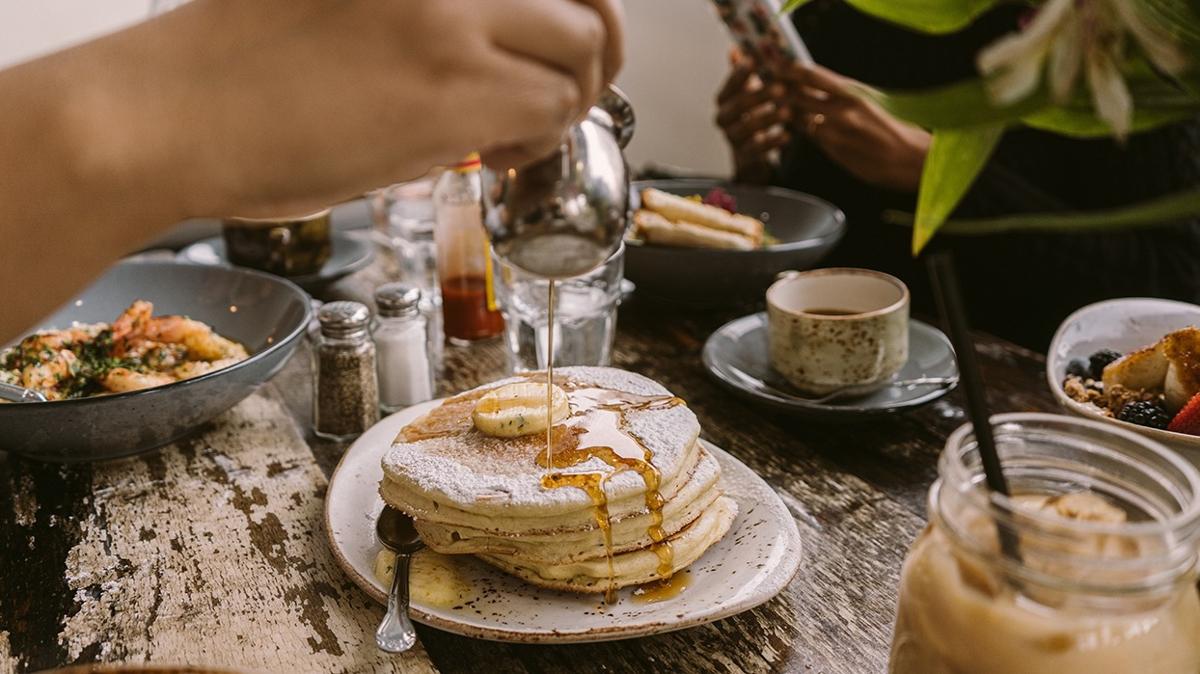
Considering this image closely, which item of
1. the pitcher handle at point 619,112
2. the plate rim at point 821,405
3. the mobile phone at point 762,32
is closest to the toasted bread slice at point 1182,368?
the plate rim at point 821,405

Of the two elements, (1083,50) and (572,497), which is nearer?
(1083,50)

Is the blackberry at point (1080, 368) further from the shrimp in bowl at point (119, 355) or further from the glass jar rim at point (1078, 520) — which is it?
the shrimp in bowl at point (119, 355)

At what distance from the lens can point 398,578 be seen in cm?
82

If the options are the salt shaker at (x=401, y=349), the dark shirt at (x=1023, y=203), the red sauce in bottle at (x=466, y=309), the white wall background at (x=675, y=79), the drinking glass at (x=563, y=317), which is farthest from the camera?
the white wall background at (x=675, y=79)

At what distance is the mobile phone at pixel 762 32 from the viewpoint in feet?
5.86

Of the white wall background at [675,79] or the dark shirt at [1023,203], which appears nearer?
the dark shirt at [1023,203]

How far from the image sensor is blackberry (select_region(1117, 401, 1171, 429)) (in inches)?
35.6

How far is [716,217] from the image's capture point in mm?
1688

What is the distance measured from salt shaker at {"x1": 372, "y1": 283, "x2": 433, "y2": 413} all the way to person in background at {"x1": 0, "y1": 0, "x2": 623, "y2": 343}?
2.06 feet

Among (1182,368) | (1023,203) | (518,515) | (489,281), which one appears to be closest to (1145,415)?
(1182,368)

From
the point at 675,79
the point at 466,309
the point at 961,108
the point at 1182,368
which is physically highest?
the point at 961,108

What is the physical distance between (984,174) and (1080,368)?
98 centimetres

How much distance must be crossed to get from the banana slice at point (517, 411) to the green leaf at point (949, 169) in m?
0.42

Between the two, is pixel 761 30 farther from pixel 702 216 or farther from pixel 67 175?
pixel 67 175
